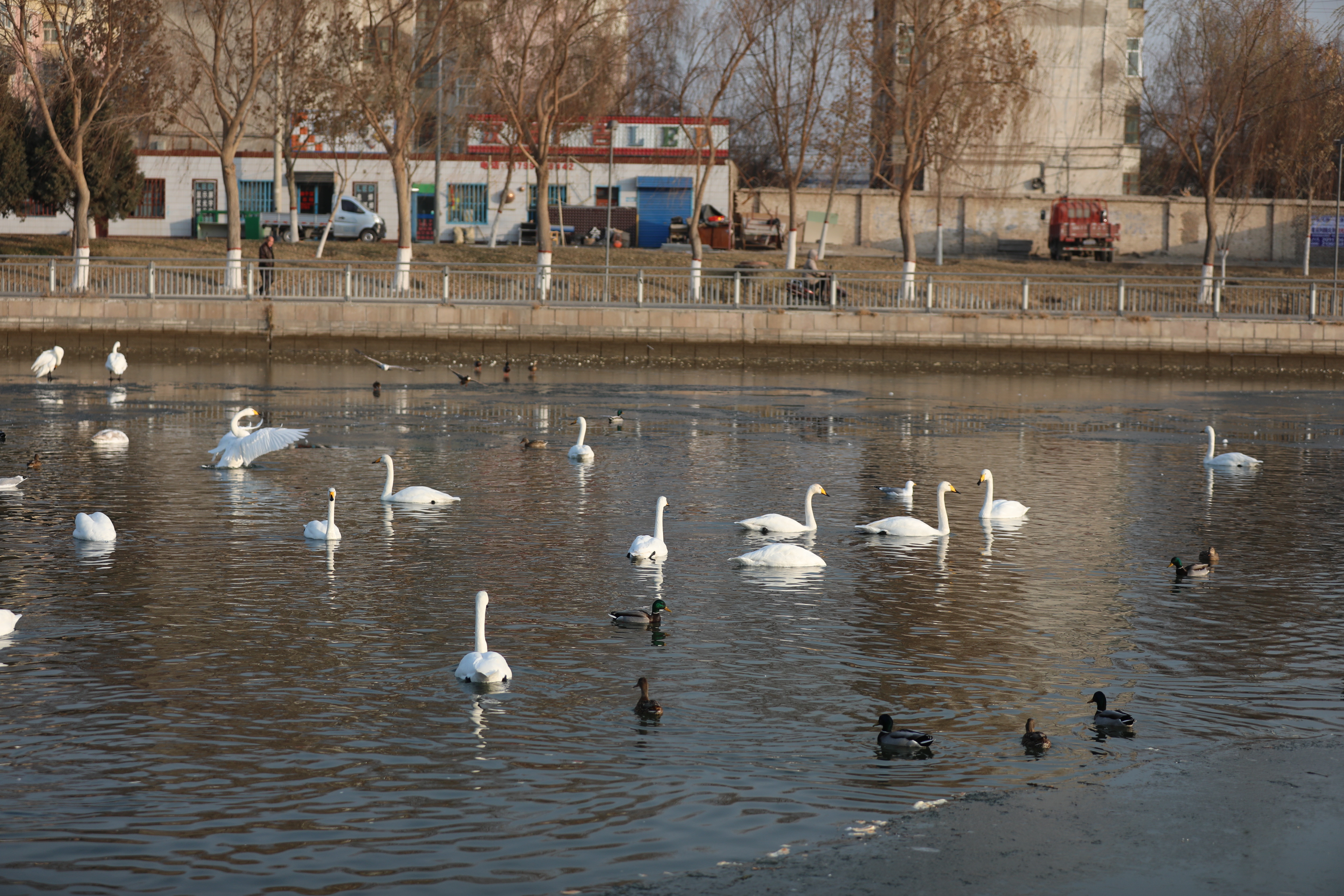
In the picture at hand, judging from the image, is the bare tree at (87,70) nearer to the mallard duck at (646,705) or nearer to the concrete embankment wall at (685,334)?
the concrete embankment wall at (685,334)

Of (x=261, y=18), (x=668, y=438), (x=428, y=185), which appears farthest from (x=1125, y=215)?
(x=668, y=438)

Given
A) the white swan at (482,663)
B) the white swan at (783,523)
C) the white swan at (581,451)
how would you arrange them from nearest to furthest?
1. the white swan at (482,663)
2. the white swan at (783,523)
3. the white swan at (581,451)

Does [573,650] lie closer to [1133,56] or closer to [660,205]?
[660,205]

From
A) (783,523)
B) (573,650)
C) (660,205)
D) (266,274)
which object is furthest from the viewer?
(660,205)

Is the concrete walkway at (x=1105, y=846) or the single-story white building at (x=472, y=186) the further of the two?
the single-story white building at (x=472, y=186)

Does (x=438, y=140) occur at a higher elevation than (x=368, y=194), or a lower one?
higher

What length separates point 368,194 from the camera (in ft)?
182

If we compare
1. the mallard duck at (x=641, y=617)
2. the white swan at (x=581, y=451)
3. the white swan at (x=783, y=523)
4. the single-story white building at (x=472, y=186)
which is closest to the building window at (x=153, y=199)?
the single-story white building at (x=472, y=186)

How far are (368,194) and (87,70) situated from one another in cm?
1515

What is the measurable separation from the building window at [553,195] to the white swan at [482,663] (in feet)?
147

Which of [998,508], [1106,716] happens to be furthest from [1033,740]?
[998,508]

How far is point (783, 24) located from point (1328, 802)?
3782 centimetres

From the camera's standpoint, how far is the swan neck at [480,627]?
30.8ft

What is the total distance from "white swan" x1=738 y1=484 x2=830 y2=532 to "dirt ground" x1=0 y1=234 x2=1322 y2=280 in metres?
29.2
